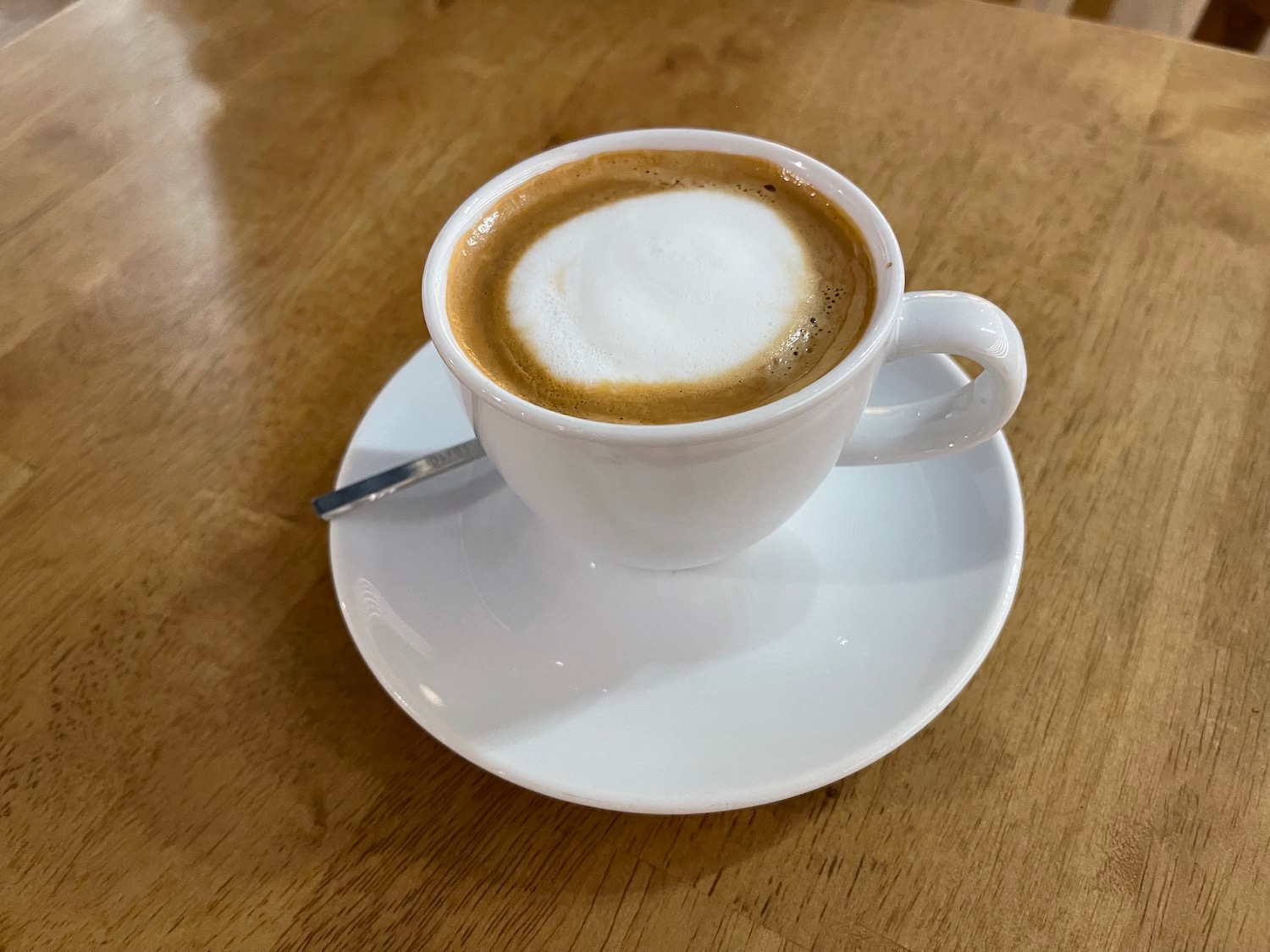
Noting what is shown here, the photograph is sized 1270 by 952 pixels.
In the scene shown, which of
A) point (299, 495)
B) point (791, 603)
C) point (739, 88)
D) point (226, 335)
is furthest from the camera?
point (739, 88)

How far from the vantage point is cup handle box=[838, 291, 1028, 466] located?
1.88 feet

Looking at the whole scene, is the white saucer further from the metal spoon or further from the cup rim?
the cup rim

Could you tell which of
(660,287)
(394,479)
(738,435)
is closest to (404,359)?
(394,479)

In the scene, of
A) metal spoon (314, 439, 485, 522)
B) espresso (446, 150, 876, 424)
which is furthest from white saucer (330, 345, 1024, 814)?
espresso (446, 150, 876, 424)

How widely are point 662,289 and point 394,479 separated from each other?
0.84 feet

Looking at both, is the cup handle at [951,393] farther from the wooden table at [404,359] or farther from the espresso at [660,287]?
the wooden table at [404,359]

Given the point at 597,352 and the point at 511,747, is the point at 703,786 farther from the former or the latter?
the point at 597,352

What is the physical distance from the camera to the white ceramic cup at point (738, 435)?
0.52 metres

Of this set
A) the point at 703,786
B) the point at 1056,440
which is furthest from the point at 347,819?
the point at 1056,440

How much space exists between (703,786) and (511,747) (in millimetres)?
117

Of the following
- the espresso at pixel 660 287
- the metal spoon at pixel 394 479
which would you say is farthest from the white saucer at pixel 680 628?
the espresso at pixel 660 287

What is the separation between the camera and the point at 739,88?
1086 mm

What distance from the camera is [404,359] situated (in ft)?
2.79

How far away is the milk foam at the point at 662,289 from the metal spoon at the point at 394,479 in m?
0.14
